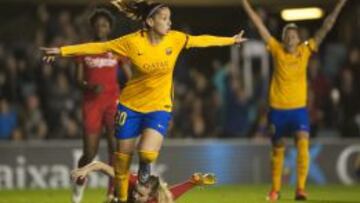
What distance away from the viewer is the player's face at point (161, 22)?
41.2 ft

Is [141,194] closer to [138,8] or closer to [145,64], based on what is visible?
[145,64]

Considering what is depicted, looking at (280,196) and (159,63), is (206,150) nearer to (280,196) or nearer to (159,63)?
(280,196)

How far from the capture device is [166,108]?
1275 centimetres

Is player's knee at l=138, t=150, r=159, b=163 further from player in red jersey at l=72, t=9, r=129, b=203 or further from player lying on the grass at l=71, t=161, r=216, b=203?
player in red jersey at l=72, t=9, r=129, b=203

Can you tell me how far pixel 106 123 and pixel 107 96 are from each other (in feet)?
1.20

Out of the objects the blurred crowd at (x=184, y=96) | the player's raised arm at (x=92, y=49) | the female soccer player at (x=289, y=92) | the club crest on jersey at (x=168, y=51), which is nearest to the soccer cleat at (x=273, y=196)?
the female soccer player at (x=289, y=92)

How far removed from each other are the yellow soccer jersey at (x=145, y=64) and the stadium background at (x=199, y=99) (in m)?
6.95

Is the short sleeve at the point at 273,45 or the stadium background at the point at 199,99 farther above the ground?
the short sleeve at the point at 273,45

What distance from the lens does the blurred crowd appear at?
22.3 metres

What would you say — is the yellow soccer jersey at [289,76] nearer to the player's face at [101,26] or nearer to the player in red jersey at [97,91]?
the player in red jersey at [97,91]

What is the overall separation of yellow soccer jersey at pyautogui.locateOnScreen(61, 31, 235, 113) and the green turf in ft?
9.76

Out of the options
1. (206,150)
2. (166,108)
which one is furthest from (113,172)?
(206,150)

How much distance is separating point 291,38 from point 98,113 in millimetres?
2972

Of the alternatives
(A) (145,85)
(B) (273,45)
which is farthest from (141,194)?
(B) (273,45)
